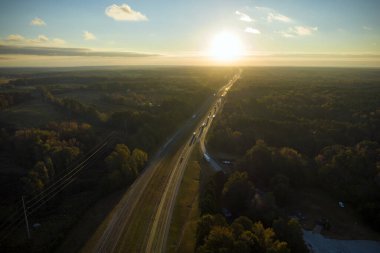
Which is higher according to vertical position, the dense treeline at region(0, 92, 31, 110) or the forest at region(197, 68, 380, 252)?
the dense treeline at region(0, 92, 31, 110)

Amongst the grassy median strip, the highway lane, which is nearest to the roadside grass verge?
the grassy median strip

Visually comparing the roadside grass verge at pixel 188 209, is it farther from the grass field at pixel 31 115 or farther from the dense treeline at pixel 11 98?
the dense treeline at pixel 11 98

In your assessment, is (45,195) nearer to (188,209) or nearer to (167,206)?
(167,206)

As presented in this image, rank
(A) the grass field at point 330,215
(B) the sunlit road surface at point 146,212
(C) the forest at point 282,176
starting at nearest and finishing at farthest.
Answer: (C) the forest at point 282,176 < (B) the sunlit road surface at point 146,212 < (A) the grass field at point 330,215

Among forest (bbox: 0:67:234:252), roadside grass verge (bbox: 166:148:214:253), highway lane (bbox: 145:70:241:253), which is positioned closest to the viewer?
highway lane (bbox: 145:70:241:253)

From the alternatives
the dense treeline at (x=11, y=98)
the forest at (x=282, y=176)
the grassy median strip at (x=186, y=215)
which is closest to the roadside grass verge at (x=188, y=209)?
the grassy median strip at (x=186, y=215)

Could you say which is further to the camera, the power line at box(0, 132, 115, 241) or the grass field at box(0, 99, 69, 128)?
the grass field at box(0, 99, 69, 128)

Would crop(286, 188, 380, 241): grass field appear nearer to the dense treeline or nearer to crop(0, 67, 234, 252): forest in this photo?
crop(0, 67, 234, 252): forest
